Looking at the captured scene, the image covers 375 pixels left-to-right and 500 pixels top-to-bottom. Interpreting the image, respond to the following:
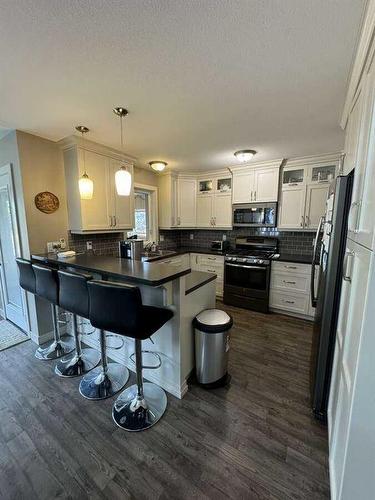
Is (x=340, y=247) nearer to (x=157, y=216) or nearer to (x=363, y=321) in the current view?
(x=363, y=321)

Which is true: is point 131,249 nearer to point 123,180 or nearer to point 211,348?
point 123,180

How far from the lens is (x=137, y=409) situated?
5.68 ft

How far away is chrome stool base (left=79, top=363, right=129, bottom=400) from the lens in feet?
6.35

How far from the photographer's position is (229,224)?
423 cm

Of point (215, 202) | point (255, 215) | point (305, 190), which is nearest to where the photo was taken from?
point (305, 190)

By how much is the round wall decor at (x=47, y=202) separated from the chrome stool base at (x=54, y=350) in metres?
1.61

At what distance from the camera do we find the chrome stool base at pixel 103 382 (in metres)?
1.94

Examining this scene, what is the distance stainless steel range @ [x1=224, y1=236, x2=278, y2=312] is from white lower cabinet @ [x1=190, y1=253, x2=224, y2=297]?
20 cm

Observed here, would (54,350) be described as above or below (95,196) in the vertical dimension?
below

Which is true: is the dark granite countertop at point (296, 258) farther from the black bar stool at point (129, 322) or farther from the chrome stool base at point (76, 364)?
the chrome stool base at point (76, 364)

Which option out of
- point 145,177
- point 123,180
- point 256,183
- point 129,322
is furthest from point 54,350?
point 256,183

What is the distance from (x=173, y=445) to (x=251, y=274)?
266 cm

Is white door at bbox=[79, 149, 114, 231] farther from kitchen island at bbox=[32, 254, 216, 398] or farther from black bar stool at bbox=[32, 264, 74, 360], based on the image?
black bar stool at bbox=[32, 264, 74, 360]

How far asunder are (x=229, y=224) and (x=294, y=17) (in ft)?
10.6
